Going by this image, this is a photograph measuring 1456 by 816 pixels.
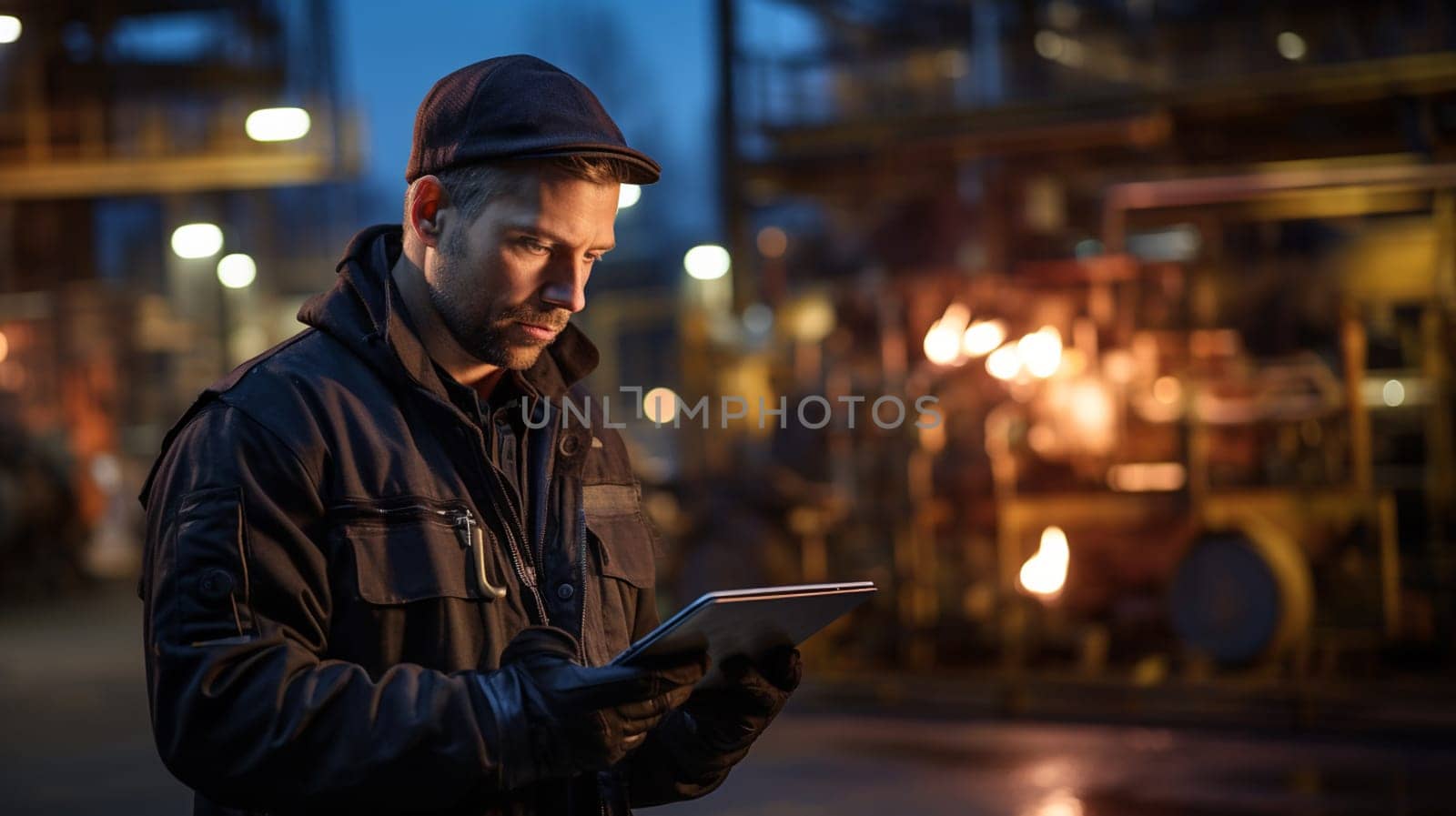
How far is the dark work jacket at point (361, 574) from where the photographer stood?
7.09 ft

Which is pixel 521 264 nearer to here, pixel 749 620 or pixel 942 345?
pixel 749 620

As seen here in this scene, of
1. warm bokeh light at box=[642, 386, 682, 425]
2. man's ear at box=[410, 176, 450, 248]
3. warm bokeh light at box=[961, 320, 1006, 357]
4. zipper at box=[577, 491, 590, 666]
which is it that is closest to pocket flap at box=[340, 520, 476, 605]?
zipper at box=[577, 491, 590, 666]

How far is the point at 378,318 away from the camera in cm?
253

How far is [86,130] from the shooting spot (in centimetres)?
3047

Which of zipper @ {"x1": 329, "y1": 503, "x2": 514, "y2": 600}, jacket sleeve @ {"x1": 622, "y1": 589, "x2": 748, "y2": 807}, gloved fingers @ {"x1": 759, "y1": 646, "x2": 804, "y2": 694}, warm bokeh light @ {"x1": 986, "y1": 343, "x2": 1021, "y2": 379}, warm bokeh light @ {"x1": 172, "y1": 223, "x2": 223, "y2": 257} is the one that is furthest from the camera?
warm bokeh light @ {"x1": 172, "y1": 223, "x2": 223, "y2": 257}

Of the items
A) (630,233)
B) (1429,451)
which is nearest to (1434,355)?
(1429,451)

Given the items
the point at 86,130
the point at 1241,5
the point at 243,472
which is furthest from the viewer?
the point at 86,130

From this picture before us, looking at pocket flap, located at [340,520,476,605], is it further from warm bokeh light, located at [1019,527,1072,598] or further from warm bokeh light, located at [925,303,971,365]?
warm bokeh light, located at [925,303,971,365]

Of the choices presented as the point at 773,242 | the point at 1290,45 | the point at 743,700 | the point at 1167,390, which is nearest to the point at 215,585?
the point at 743,700

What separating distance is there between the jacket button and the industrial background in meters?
6.36

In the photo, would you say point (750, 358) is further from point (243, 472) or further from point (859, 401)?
point (243, 472)

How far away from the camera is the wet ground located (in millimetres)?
8258

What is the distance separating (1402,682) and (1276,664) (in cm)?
102

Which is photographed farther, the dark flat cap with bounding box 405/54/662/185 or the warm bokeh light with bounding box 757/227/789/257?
the warm bokeh light with bounding box 757/227/789/257
